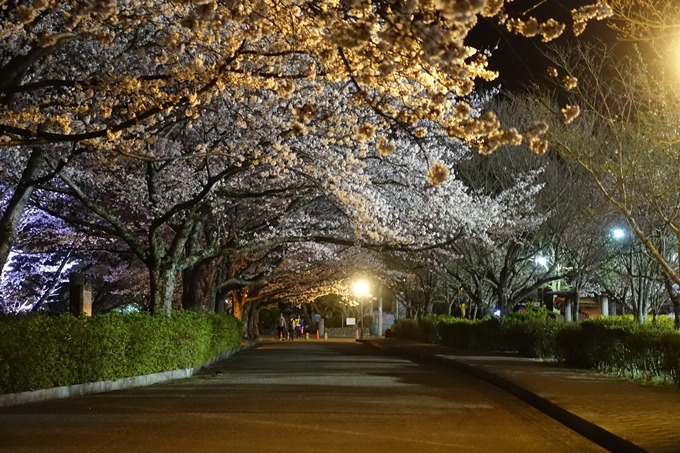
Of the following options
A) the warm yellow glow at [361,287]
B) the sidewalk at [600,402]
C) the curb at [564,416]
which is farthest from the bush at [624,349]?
the warm yellow glow at [361,287]

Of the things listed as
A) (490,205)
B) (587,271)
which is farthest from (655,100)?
(587,271)

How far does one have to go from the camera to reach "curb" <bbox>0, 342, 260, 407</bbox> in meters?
13.8

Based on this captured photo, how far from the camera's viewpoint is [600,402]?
12.4m

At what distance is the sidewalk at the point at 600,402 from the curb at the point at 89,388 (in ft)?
23.4

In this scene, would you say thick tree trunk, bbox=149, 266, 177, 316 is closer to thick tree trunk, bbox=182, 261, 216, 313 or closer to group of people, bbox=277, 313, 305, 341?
thick tree trunk, bbox=182, 261, 216, 313

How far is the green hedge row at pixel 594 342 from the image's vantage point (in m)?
14.9

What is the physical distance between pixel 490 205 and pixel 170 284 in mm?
10406

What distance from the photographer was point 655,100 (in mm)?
17781

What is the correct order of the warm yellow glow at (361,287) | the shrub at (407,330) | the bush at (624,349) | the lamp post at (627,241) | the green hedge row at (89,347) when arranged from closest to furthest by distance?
the green hedge row at (89,347), the bush at (624,349), the lamp post at (627,241), the shrub at (407,330), the warm yellow glow at (361,287)

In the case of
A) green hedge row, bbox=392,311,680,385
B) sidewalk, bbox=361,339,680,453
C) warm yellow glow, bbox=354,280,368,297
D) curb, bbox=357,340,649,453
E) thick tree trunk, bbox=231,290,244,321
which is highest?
warm yellow glow, bbox=354,280,368,297

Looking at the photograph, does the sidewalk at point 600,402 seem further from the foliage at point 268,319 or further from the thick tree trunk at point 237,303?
the foliage at point 268,319

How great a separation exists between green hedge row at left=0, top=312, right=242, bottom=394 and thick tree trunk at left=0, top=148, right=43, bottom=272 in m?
2.79

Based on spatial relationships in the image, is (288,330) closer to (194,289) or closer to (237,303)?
(237,303)

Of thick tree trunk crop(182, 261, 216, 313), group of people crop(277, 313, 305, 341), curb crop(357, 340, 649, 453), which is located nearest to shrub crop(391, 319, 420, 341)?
group of people crop(277, 313, 305, 341)
